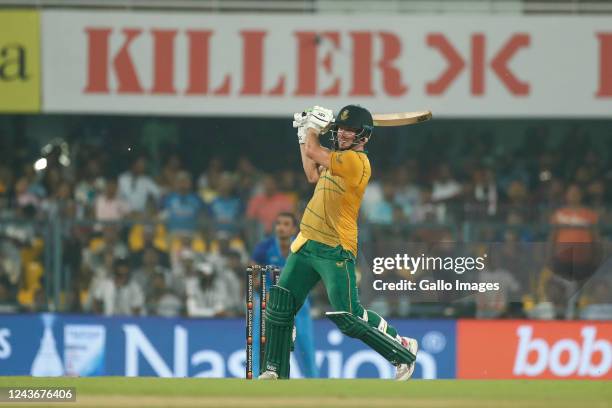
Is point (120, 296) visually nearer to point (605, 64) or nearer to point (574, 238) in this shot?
point (574, 238)

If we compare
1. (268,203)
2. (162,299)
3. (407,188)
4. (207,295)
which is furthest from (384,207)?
(162,299)

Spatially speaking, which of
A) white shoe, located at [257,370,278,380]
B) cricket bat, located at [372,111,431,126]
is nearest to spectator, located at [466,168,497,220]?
cricket bat, located at [372,111,431,126]

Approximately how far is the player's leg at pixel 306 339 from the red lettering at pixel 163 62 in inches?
174

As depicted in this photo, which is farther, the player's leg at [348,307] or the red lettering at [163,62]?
the red lettering at [163,62]

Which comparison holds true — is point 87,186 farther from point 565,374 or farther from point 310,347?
point 565,374

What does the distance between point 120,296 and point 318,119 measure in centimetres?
602

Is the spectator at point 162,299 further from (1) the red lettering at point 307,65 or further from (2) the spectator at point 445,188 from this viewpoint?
(2) the spectator at point 445,188

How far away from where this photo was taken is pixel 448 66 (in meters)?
17.0

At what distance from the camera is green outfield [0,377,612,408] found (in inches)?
339

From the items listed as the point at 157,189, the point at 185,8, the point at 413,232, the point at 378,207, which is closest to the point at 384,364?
the point at 413,232

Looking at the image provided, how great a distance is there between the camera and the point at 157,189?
17.2 meters

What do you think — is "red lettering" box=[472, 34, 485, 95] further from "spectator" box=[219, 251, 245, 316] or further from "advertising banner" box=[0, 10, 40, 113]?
"advertising banner" box=[0, 10, 40, 113]

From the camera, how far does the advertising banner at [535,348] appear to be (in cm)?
1470

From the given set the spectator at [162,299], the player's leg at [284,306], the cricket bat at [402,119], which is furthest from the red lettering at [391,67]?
the player's leg at [284,306]
